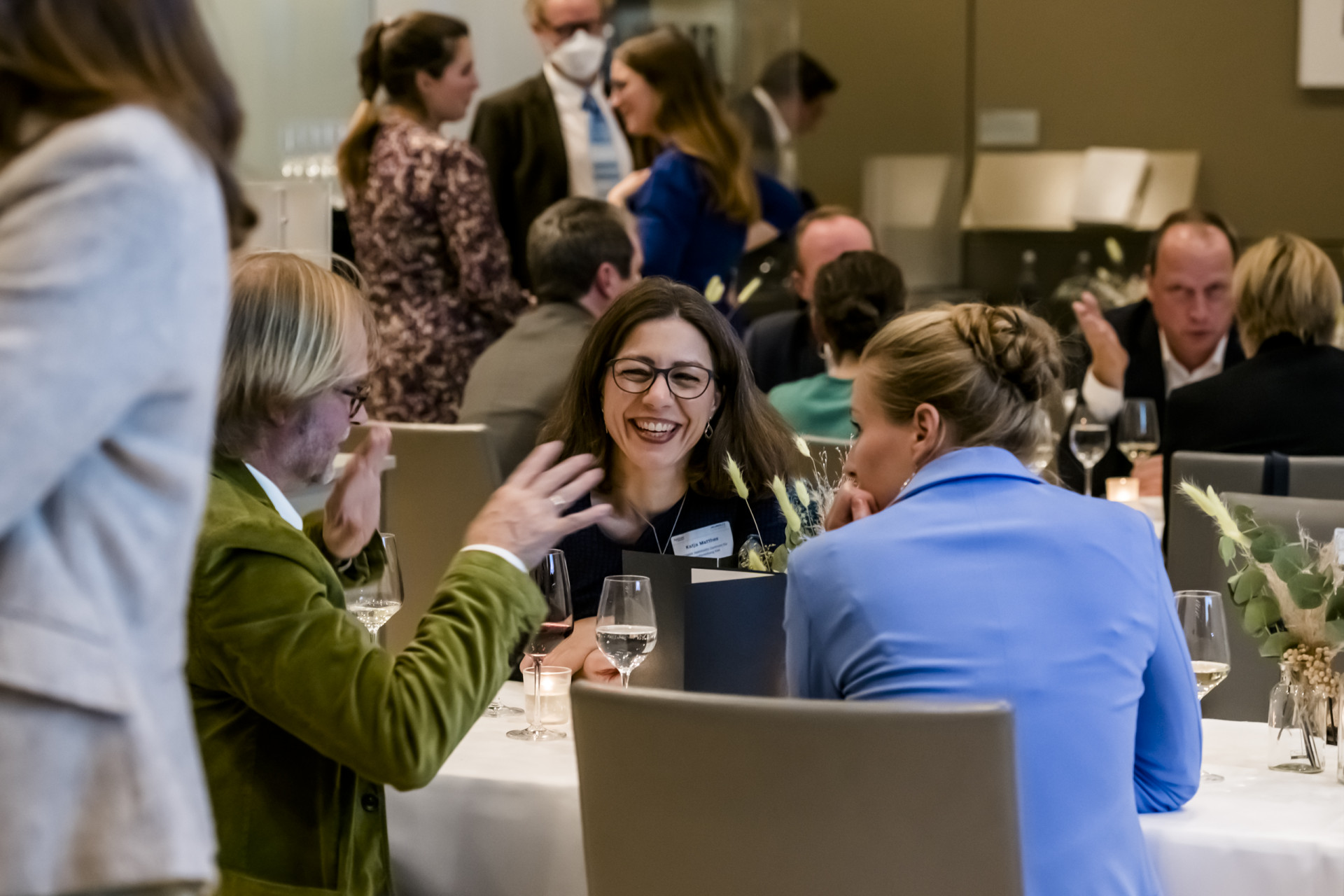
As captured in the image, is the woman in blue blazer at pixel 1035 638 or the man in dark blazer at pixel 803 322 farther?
the man in dark blazer at pixel 803 322

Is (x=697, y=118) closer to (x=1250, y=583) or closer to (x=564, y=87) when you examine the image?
(x=564, y=87)

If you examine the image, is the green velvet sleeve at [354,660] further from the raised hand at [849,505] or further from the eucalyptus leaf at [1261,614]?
the eucalyptus leaf at [1261,614]

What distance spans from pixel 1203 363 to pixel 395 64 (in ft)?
8.00

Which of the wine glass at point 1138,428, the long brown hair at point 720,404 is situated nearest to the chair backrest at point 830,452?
the long brown hair at point 720,404

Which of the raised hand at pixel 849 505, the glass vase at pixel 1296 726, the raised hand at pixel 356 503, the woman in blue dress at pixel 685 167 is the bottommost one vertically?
the glass vase at pixel 1296 726

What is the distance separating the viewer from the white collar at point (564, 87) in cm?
512

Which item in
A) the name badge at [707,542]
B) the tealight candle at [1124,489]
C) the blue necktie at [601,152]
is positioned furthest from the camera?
the blue necktie at [601,152]

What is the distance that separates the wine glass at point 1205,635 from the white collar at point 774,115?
532 centimetres

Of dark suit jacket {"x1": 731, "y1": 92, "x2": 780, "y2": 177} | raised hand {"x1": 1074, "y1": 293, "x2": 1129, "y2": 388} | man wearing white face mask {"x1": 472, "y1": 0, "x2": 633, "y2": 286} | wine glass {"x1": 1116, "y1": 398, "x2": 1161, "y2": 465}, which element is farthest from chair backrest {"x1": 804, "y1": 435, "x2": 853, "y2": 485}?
dark suit jacket {"x1": 731, "y1": 92, "x2": 780, "y2": 177}

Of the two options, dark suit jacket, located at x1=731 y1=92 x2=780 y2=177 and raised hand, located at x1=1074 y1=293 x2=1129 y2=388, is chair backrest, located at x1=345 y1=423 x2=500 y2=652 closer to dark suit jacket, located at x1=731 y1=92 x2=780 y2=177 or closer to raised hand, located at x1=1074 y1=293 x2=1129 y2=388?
raised hand, located at x1=1074 y1=293 x2=1129 y2=388

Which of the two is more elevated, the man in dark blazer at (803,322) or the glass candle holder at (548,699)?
the man in dark blazer at (803,322)

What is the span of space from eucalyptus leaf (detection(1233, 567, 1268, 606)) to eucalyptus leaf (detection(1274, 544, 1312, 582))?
0.12 feet

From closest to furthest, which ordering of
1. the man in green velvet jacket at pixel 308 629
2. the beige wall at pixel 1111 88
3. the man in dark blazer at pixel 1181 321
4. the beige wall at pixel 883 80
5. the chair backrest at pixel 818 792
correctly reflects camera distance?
1. the chair backrest at pixel 818 792
2. the man in green velvet jacket at pixel 308 629
3. the man in dark blazer at pixel 1181 321
4. the beige wall at pixel 1111 88
5. the beige wall at pixel 883 80

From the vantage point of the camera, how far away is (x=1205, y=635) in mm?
1879
